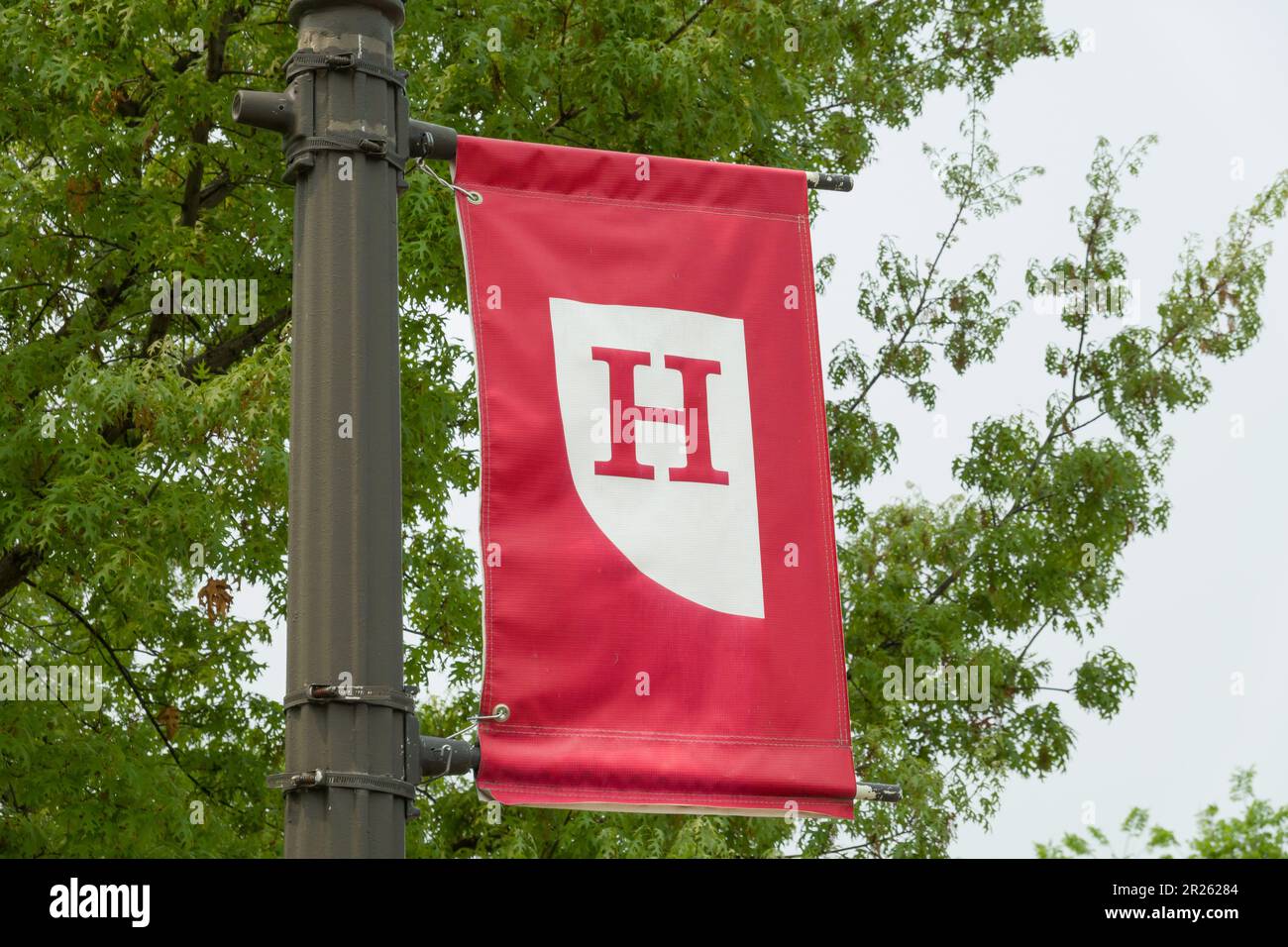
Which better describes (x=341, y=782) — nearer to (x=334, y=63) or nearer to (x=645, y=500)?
(x=645, y=500)

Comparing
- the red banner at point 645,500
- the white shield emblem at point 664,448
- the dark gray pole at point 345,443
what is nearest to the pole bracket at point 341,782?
the dark gray pole at point 345,443

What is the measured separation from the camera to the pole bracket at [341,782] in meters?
3.17

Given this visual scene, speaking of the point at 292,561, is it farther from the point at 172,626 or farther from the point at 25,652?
the point at 25,652

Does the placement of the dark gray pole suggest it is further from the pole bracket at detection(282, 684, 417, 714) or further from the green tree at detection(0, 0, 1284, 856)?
the green tree at detection(0, 0, 1284, 856)

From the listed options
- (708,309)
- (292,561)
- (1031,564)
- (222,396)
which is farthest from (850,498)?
(292,561)

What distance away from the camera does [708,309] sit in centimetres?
426

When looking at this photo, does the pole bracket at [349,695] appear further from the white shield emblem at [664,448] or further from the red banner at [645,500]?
the white shield emblem at [664,448]

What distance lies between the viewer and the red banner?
12.5 feet

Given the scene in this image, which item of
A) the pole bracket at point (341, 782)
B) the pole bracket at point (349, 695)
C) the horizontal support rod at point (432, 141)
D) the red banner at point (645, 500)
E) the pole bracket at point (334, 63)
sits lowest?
the pole bracket at point (341, 782)

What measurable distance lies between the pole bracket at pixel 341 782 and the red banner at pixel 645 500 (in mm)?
446

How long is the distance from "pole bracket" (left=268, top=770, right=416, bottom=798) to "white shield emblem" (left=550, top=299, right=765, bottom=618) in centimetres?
91

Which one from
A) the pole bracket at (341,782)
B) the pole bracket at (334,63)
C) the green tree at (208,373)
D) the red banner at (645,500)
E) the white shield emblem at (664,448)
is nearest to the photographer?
the pole bracket at (341,782)

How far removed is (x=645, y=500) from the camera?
398cm
